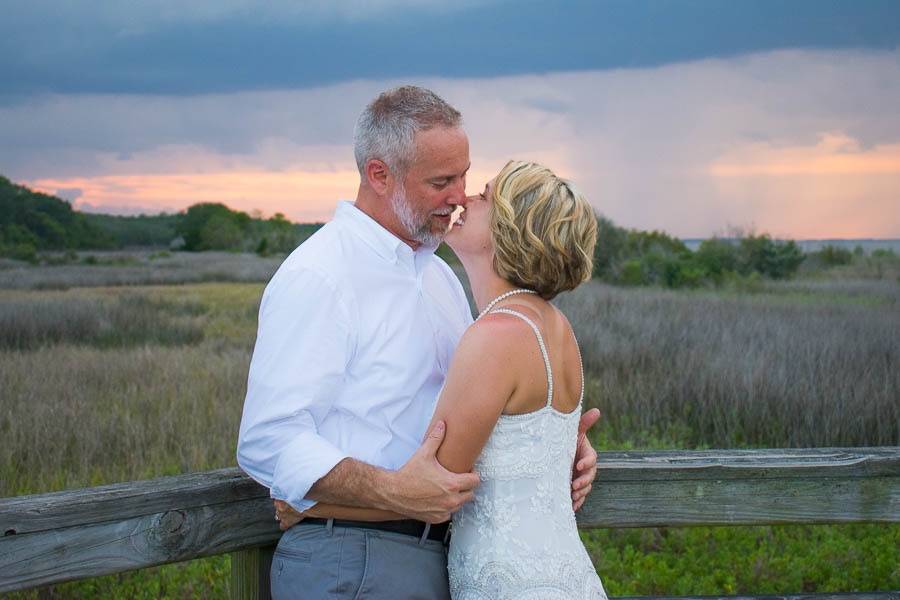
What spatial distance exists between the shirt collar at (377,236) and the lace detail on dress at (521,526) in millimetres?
464

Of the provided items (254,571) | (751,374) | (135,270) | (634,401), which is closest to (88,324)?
(135,270)

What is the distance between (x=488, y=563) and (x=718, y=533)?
12.9ft

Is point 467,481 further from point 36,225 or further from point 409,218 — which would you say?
point 36,225

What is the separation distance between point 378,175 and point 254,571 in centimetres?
123

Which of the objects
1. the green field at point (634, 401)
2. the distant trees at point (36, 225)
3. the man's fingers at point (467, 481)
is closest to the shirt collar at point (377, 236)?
the man's fingers at point (467, 481)

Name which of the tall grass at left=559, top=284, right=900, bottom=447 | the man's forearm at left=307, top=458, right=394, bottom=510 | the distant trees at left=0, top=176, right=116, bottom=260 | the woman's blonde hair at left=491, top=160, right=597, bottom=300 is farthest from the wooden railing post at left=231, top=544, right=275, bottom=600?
the distant trees at left=0, top=176, right=116, bottom=260

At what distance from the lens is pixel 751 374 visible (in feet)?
27.8

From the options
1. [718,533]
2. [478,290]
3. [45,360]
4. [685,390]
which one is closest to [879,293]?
[685,390]

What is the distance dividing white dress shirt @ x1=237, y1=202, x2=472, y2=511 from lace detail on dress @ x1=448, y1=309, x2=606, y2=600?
272 mm

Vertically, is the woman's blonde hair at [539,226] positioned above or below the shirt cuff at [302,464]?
above

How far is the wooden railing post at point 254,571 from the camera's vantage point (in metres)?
2.72

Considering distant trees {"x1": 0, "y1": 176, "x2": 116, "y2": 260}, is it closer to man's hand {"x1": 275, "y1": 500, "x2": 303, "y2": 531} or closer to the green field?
the green field

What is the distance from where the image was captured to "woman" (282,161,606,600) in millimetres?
2248

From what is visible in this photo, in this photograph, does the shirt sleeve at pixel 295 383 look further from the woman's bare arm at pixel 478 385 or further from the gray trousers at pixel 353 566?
the woman's bare arm at pixel 478 385
